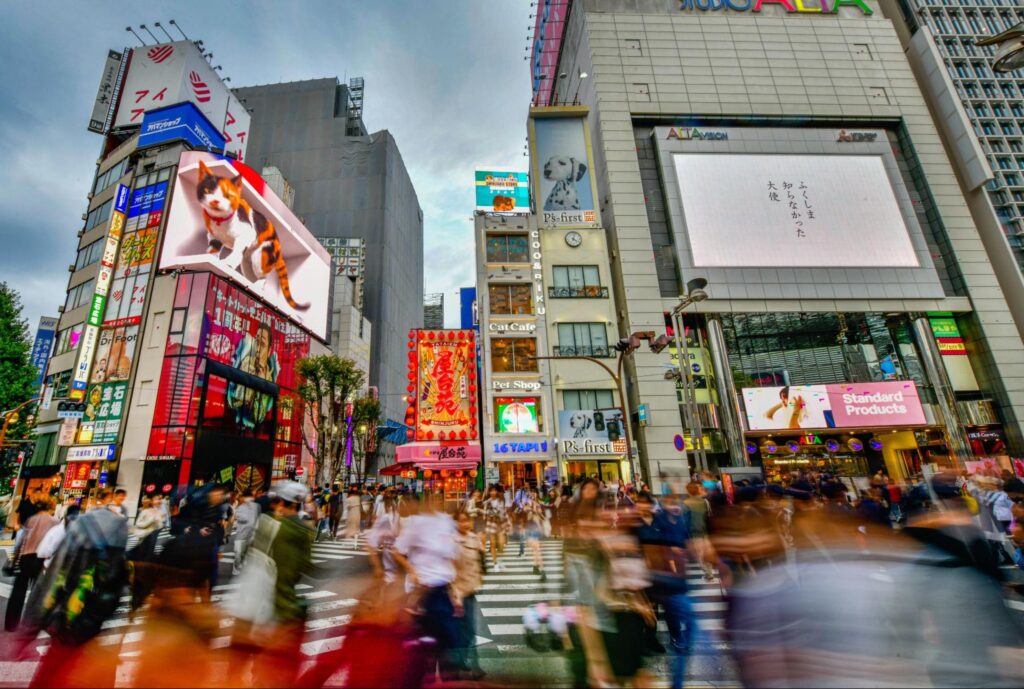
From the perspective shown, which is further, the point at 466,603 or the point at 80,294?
the point at 80,294

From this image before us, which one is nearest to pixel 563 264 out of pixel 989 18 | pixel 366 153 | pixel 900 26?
pixel 900 26

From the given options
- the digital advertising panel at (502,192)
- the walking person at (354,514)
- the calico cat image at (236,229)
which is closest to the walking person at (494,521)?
the walking person at (354,514)

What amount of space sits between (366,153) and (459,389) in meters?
60.3

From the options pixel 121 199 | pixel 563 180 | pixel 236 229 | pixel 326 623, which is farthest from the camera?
pixel 563 180

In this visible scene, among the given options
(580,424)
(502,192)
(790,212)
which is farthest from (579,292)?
(790,212)

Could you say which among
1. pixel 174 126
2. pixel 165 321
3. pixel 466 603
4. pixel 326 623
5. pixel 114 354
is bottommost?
pixel 326 623

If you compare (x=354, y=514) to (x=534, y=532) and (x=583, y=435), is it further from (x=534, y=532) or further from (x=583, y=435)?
(x=583, y=435)

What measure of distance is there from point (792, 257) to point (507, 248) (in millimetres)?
17772

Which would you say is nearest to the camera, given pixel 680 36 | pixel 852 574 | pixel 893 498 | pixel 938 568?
pixel 852 574

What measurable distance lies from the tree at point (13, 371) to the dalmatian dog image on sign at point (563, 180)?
2973 cm

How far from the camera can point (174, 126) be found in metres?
32.4

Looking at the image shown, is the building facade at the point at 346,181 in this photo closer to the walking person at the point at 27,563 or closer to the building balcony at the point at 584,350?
the building balcony at the point at 584,350

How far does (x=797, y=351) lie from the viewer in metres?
28.0

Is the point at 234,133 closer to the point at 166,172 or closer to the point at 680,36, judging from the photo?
the point at 166,172
